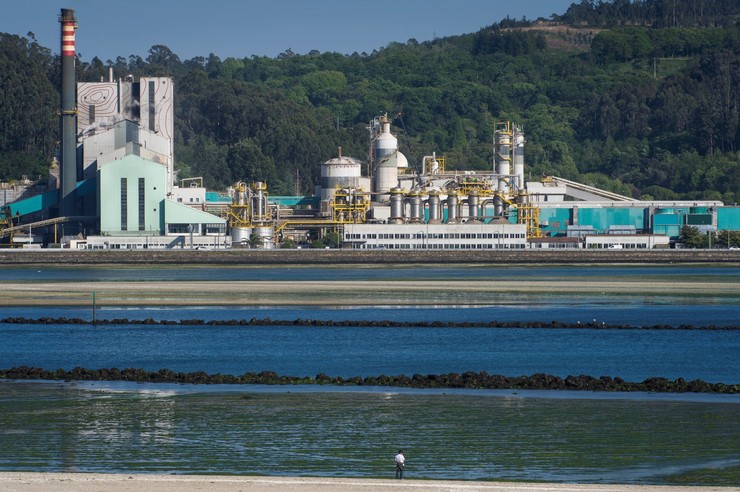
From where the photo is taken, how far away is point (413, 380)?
36625 mm

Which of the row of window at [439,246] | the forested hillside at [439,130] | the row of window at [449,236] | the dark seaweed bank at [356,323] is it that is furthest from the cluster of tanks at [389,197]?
the dark seaweed bank at [356,323]

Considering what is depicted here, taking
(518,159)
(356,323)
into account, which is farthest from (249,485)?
(518,159)

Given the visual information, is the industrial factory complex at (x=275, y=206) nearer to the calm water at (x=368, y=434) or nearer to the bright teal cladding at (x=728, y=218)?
the bright teal cladding at (x=728, y=218)

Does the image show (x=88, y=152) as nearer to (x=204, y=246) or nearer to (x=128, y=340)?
(x=204, y=246)

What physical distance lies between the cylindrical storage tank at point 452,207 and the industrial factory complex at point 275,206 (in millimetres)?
146

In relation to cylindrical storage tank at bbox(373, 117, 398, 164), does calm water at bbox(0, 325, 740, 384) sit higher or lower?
lower

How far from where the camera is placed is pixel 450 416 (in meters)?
31.8

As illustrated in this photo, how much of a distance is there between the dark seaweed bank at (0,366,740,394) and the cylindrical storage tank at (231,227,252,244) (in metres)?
62.4

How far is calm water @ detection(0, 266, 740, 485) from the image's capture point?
2697 centimetres

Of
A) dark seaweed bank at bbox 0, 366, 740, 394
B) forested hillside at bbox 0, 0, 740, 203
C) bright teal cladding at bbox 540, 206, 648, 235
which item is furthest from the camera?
forested hillside at bbox 0, 0, 740, 203

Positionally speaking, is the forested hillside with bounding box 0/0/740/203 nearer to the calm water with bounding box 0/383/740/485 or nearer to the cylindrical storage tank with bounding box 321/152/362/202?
→ the cylindrical storage tank with bounding box 321/152/362/202

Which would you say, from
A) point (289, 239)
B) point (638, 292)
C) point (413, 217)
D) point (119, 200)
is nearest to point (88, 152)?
point (119, 200)

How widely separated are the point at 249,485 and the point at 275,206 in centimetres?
8444

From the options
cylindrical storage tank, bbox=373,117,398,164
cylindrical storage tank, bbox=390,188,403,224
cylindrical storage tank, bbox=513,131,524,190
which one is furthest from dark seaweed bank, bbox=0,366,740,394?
cylindrical storage tank, bbox=513,131,524,190
